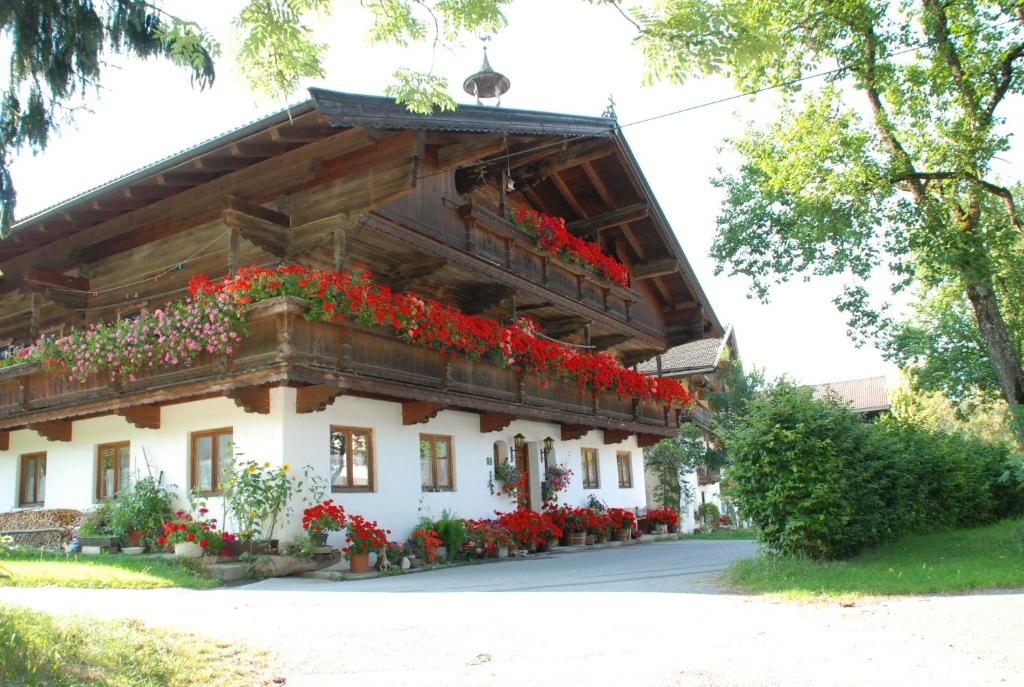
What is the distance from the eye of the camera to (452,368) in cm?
1527

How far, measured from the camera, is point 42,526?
1515 centimetres

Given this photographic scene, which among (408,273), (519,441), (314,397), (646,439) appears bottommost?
(519,441)

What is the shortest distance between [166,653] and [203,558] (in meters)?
6.14

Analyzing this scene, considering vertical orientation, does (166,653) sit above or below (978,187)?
below

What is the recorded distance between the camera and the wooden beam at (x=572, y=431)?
68.8 ft

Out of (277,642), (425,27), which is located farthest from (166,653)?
(425,27)

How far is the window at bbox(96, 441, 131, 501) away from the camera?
15445 mm

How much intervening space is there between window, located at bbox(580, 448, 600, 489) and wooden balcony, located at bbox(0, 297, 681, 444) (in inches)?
163

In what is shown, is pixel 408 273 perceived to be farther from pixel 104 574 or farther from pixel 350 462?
pixel 104 574

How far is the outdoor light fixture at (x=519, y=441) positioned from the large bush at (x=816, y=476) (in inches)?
329

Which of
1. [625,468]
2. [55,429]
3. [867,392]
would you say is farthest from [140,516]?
[867,392]

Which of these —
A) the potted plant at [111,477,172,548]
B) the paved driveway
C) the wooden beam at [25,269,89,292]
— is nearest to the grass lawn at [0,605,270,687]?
the paved driveway

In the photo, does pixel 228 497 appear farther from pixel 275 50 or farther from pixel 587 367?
pixel 587 367

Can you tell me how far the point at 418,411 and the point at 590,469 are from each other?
344 inches
